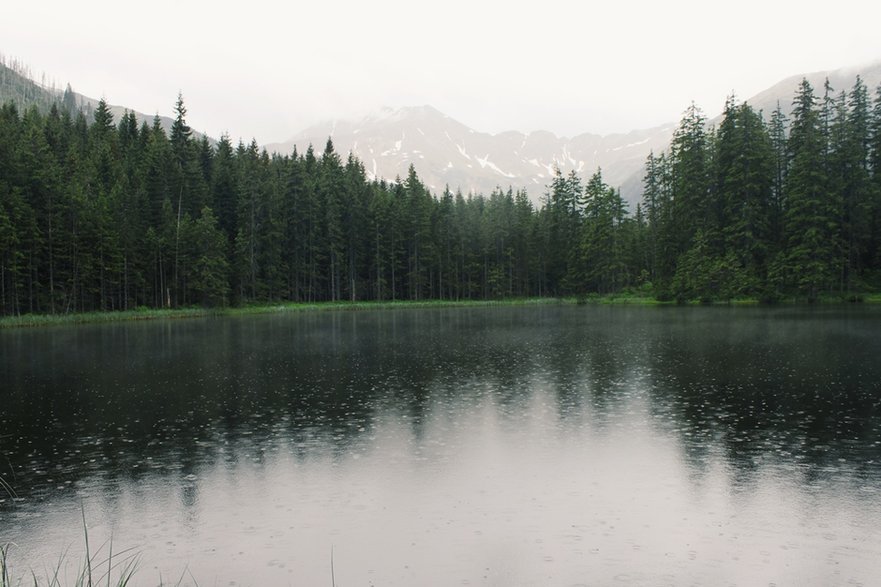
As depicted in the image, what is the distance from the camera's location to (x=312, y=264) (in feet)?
315

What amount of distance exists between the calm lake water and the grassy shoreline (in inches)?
1420

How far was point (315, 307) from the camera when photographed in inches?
3511

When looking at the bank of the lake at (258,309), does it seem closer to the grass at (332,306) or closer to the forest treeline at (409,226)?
the grass at (332,306)

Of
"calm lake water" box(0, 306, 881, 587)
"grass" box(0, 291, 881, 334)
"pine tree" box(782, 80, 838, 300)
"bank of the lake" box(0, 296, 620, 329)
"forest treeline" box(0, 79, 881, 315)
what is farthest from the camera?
"pine tree" box(782, 80, 838, 300)

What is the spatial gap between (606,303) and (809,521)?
89.4m

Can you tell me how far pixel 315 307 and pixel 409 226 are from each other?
26.5 metres

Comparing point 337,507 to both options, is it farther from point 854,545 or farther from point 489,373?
point 489,373

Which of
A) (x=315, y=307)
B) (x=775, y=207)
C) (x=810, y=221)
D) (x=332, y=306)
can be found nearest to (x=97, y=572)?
(x=810, y=221)

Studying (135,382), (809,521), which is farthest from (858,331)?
(135,382)

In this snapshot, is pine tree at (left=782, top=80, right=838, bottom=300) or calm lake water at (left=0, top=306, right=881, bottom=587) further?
pine tree at (left=782, top=80, right=838, bottom=300)

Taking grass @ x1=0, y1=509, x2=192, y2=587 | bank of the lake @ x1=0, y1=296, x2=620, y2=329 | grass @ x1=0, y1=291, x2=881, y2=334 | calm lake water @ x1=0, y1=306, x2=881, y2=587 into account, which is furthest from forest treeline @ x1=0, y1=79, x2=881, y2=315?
grass @ x1=0, y1=509, x2=192, y2=587

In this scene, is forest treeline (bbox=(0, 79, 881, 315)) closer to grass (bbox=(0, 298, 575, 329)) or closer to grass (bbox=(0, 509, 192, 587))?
grass (bbox=(0, 298, 575, 329))

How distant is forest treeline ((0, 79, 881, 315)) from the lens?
216 feet

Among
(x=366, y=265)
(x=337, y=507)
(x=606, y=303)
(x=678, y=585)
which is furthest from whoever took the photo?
(x=366, y=265)
